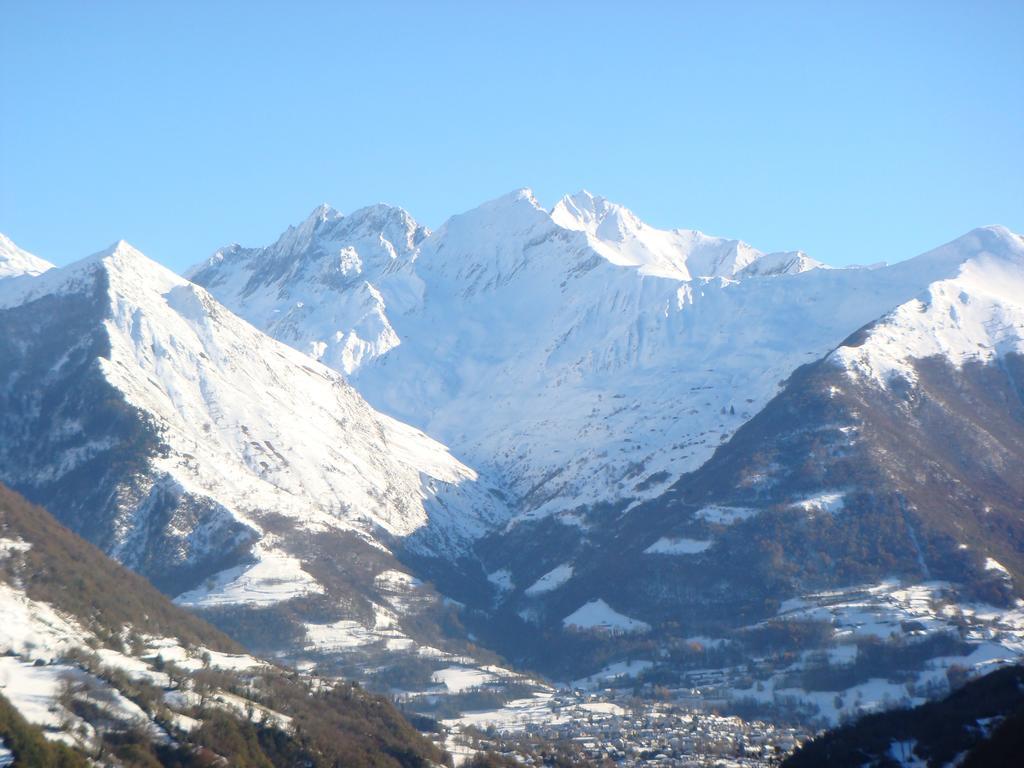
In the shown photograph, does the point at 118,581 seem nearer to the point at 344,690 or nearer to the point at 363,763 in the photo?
the point at 344,690

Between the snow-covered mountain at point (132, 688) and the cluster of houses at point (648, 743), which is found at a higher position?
the snow-covered mountain at point (132, 688)

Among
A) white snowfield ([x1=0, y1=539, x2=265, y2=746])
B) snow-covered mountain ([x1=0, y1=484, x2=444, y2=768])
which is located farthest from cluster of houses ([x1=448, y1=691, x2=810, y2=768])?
white snowfield ([x1=0, y1=539, x2=265, y2=746])

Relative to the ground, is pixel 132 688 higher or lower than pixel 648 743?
higher

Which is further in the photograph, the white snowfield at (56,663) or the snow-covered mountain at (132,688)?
the snow-covered mountain at (132,688)

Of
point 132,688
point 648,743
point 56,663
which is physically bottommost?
point 648,743

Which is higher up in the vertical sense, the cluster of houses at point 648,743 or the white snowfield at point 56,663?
the white snowfield at point 56,663

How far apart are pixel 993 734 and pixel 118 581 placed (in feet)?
371

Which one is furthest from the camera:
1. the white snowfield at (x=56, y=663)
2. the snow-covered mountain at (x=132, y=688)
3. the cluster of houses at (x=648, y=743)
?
the cluster of houses at (x=648, y=743)

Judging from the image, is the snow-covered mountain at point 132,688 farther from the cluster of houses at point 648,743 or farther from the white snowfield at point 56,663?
the cluster of houses at point 648,743

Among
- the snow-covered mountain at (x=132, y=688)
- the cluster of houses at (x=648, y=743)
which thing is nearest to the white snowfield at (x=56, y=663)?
the snow-covered mountain at (x=132, y=688)

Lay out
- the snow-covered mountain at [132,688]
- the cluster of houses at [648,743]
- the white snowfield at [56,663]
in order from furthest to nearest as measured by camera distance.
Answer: the cluster of houses at [648,743] → the snow-covered mountain at [132,688] → the white snowfield at [56,663]

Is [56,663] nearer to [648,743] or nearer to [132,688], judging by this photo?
[132,688]

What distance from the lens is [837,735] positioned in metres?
140

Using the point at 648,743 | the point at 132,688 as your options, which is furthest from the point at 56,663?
the point at 648,743
